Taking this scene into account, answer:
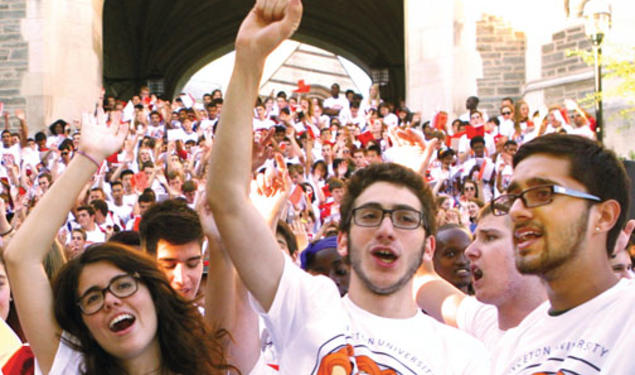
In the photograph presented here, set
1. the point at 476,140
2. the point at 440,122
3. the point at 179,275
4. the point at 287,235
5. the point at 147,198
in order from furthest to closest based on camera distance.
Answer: the point at 440,122, the point at 476,140, the point at 147,198, the point at 287,235, the point at 179,275

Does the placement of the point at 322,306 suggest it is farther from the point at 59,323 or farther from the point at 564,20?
the point at 564,20

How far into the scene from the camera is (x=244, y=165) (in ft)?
8.62

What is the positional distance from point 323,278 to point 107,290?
760 mm

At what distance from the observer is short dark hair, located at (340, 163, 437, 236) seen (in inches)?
123

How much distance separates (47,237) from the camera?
3.05 metres

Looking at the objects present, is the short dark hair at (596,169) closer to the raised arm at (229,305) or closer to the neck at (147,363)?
the raised arm at (229,305)

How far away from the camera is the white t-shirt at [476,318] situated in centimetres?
374

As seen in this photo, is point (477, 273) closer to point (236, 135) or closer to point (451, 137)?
point (236, 135)

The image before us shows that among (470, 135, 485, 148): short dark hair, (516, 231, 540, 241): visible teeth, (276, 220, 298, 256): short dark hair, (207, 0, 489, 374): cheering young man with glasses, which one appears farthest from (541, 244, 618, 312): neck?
(470, 135, 485, 148): short dark hair

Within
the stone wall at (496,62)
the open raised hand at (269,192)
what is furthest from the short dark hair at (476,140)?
the open raised hand at (269,192)

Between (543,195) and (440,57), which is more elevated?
(440,57)

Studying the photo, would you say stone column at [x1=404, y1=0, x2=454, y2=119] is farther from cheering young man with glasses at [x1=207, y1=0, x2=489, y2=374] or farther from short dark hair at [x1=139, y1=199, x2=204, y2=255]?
cheering young man with glasses at [x1=207, y1=0, x2=489, y2=374]

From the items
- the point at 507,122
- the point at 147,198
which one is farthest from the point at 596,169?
the point at 507,122

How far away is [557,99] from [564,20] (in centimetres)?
166
